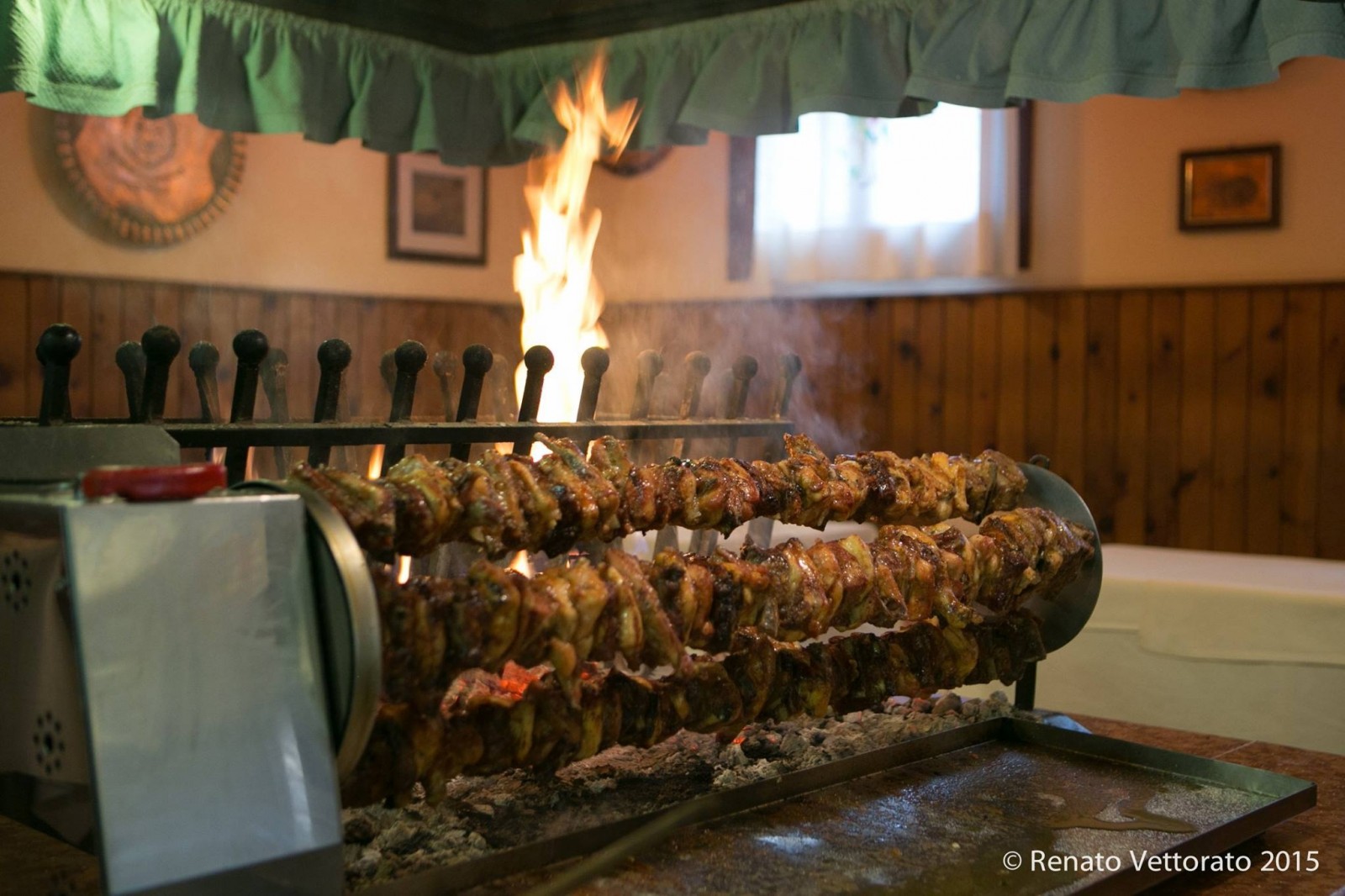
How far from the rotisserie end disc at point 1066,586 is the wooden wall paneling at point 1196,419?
339cm

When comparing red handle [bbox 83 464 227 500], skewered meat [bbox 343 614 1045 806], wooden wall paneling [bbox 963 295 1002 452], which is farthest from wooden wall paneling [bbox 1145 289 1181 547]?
red handle [bbox 83 464 227 500]

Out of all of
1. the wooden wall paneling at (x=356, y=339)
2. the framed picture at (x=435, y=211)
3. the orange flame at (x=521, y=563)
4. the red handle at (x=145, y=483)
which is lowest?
the orange flame at (x=521, y=563)

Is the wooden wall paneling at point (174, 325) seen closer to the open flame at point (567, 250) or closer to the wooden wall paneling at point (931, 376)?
the open flame at point (567, 250)

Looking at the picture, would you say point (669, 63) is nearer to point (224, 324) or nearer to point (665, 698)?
point (665, 698)

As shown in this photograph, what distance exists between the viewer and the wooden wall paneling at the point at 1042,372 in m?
5.63

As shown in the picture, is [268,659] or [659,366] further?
[659,366]

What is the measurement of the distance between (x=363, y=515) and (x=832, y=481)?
31.0 inches

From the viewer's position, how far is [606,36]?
282cm

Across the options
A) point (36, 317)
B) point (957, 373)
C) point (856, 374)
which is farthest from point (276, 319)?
point (957, 373)

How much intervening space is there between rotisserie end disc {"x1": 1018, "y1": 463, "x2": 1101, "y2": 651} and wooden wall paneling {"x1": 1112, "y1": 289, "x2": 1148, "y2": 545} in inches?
135

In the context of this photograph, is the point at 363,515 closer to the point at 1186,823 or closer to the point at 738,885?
the point at 738,885

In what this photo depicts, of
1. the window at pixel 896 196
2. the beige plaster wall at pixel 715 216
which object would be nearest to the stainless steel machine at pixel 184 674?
the beige plaster wall at pixel 715 216

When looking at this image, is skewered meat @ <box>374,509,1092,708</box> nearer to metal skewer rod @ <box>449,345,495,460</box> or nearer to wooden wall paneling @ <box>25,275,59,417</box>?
metal skewer rod @ <box>449,345,495,460</box>

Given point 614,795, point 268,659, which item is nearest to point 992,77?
point 614,795
